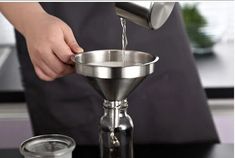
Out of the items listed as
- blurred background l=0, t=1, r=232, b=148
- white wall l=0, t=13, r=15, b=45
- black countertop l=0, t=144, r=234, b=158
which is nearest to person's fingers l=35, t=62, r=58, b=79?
black countertop l=0, t=144, r=234, b=158

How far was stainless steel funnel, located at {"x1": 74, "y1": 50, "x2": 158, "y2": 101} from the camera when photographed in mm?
720

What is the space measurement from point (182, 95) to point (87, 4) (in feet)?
1.16

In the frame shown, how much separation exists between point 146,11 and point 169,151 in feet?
1.43

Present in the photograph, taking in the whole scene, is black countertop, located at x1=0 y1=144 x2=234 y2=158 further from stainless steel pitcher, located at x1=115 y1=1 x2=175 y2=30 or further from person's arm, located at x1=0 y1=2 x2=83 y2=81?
stainless steel pitcher, located at x1=115 y1=1 x2=175 y2=30

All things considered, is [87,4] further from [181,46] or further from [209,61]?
[209,61]

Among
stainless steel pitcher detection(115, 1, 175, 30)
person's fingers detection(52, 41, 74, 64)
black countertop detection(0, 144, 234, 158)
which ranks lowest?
black countertop detection(0, 144, 234, 158)

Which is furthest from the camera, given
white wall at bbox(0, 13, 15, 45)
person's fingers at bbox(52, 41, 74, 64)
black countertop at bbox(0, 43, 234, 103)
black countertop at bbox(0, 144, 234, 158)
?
white wall at bbox(0, 13, 15, 45)

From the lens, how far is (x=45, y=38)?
87 centimetres

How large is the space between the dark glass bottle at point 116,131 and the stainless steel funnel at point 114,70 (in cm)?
2

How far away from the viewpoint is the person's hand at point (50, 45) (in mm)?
846

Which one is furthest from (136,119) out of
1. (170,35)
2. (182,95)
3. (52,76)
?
(52,76)

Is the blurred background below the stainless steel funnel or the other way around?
below

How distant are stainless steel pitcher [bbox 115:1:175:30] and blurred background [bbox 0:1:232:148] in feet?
2.38

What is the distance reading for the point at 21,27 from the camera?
920 millimetres
